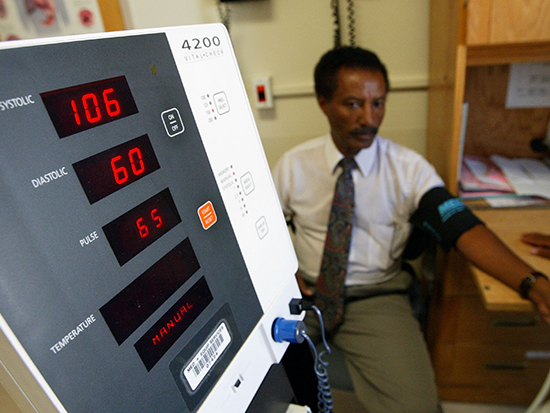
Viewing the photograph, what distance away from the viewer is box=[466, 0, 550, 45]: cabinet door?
98 cm

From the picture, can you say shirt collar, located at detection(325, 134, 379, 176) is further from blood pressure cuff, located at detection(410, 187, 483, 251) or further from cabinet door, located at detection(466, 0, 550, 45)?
cabinet door, located at detection(466, 0, 550, 45)

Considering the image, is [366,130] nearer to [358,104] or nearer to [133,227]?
[358,104]

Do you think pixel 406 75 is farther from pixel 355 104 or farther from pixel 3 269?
pixel 3 269

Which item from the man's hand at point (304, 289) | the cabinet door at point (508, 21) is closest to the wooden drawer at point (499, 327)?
the man's hand at point (304, 289)

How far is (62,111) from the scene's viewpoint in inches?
12.4

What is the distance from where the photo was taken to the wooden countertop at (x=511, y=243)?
958mm

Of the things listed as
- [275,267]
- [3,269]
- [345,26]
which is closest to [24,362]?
[3,269]

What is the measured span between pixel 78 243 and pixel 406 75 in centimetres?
154

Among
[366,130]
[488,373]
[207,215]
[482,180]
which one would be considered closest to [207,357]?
[207,215]

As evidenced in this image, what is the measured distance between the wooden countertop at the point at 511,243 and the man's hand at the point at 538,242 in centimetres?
1

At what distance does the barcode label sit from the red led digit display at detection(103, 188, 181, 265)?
0.13 meters

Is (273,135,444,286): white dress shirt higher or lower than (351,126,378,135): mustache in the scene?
lower

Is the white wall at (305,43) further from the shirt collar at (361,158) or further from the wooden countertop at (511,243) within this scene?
the wooden countertop at (511,243)

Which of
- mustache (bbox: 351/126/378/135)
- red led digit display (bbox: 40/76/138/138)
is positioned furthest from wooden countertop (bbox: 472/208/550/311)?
red led digit display (bbox: 40/76/138/138)
